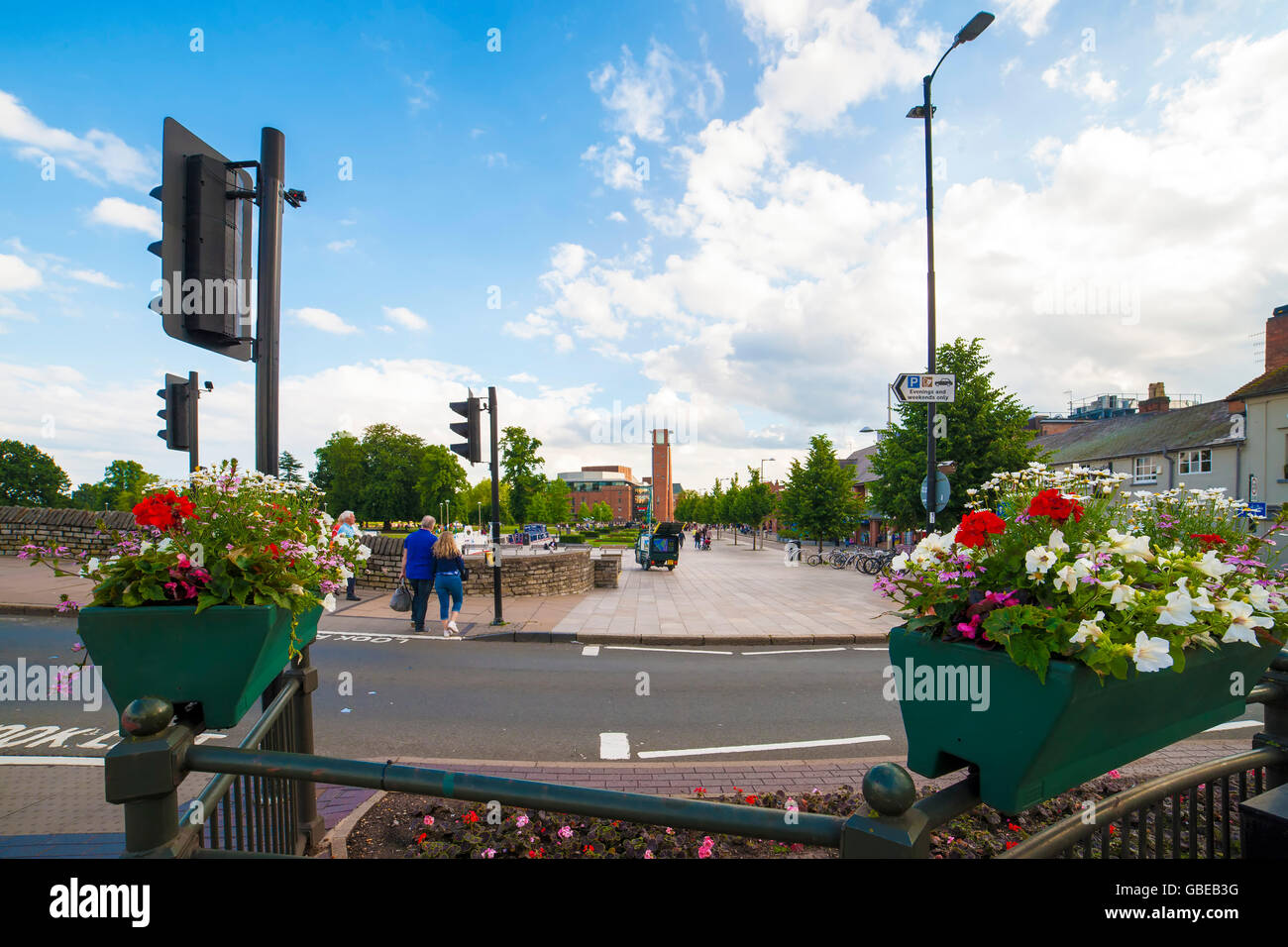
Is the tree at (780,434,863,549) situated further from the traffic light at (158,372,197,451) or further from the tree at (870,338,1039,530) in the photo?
the traffic light at (158,372,197,451)

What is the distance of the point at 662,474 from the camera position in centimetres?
10556

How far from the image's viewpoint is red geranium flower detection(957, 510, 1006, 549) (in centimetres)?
147

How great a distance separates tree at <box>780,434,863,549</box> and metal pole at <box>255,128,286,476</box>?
30.2 metres

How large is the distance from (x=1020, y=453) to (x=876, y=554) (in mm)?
6038

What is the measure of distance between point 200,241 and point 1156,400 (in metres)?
57.8

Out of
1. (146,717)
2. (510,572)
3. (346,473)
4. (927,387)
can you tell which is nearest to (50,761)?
(146,717)

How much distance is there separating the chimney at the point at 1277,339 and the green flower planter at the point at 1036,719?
41361mm

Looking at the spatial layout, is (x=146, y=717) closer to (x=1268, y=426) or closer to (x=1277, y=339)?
(x=1268, y=426)

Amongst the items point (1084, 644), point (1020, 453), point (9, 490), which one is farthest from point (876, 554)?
point (9, 490)

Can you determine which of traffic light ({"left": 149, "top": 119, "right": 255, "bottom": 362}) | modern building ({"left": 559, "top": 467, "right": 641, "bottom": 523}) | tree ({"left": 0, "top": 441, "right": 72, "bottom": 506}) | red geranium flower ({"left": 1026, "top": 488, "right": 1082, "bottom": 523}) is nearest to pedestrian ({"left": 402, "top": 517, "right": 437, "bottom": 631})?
traffic light ({"left": 149, "top": 119, "right": 255, "bottom": 362})

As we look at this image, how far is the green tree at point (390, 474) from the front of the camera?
188 feet

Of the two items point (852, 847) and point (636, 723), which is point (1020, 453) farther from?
point (852, 847)

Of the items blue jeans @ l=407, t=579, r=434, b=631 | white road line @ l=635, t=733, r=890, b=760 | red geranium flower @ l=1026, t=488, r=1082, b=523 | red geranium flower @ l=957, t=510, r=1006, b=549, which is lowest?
white road line @ l=635, t=733, r=890, b=760
